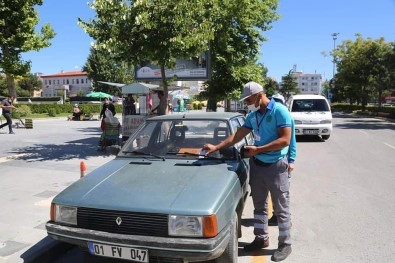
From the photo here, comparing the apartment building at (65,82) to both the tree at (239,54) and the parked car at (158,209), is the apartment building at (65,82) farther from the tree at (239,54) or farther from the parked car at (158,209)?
the parked car at (158,209)

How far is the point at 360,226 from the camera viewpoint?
5426 millimetres

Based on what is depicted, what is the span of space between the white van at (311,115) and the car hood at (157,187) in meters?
12.0

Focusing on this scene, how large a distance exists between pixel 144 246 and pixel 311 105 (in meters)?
14.4

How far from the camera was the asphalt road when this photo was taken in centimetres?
451

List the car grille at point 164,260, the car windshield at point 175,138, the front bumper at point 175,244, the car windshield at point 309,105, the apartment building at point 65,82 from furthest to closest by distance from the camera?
the apartment building at point 65,82
the car windshield at point 309,105
the car windshield at point 175,138
the car grille at point 164,260
the front bumper at point 175,244

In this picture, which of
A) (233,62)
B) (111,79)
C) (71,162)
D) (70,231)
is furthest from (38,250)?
(111,79)

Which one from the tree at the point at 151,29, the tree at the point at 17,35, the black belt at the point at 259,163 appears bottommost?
the black belt at the point at 259,163

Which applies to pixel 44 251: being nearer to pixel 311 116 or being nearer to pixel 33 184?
pixel 33 184

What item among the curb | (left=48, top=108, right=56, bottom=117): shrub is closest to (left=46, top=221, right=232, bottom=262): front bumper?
the curb

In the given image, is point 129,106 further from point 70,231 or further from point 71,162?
point 70,231

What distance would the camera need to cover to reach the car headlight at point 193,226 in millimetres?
3293

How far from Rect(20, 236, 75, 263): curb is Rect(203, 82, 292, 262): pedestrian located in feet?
6.87

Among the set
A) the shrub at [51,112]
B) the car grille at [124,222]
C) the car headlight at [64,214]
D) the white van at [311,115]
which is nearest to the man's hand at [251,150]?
the car grille at [124,222]

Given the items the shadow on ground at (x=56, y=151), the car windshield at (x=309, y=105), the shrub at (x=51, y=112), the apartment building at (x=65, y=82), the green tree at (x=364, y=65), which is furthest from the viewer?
the apartment building at (x=65, y=82)
